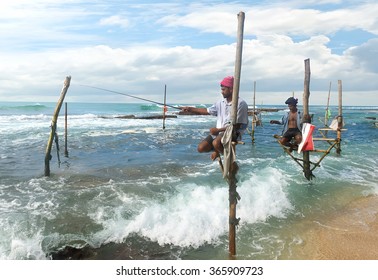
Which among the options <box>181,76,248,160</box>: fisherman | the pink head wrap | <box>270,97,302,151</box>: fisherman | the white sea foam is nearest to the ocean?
the white sea foam

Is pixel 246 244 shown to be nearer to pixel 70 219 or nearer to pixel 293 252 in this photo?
pixel 293 252

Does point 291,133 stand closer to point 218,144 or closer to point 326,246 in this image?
point 326,246

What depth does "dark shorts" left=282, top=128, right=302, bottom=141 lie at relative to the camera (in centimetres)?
1017

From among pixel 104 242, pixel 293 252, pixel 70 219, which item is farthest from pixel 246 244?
pixel 70 219

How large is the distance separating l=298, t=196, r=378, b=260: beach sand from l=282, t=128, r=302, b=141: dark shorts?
2.62 m

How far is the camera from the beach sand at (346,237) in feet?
20.3

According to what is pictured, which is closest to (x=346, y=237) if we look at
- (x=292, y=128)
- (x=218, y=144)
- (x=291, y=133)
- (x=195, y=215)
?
(x=195, y=215)

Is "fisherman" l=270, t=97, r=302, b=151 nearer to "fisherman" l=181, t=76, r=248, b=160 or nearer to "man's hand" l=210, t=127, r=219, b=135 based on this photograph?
"fisherman" l=181, t=76, r=248, b=160

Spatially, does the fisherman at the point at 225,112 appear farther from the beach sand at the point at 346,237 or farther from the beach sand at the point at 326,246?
the beach sand at the point at 346,237

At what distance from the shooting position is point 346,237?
273 inches

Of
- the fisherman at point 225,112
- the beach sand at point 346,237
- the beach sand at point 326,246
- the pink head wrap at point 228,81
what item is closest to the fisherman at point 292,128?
the beach sand at point 346,237

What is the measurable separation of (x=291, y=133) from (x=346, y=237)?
4054 millimetres

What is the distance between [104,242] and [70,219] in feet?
4.65
